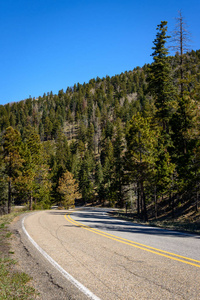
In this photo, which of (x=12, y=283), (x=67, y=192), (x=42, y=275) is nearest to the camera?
(x=12, y=283)

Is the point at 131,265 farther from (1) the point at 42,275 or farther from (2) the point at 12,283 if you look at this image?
(2) the point at 12,283

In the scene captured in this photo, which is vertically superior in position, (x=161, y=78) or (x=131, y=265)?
(x=161, y=78)

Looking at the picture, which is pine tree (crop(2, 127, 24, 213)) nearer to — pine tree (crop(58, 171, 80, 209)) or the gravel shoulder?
pine tree (crop(58, 171, 80, 209))

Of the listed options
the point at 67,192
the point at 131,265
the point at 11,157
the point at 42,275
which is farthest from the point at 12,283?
the point at 67,192

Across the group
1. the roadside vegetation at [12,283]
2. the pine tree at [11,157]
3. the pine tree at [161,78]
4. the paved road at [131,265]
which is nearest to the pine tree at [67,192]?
the pine tree at [11,157]

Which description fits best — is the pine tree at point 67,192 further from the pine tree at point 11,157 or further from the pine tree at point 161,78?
the pine tree at point 161,78

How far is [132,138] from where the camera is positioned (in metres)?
21.9

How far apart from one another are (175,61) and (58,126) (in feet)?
310

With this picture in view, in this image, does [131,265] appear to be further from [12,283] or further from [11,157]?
[11,157]

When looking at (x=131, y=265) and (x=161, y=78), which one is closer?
(x=131, y=265)

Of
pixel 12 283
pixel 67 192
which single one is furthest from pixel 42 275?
pixel 67 192

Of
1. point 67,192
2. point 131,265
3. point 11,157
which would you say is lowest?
point 67,192

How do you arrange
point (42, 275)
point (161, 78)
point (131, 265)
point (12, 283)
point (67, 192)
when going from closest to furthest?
1. point (12, 283)
2. point (42, 275)
3. point (131, 265)
4. point (161, 78)
5. point (67, 192)

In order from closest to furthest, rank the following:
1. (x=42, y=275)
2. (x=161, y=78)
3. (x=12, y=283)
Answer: (x=12, y=283), (x=42, y=275), (x=161, y=78)
